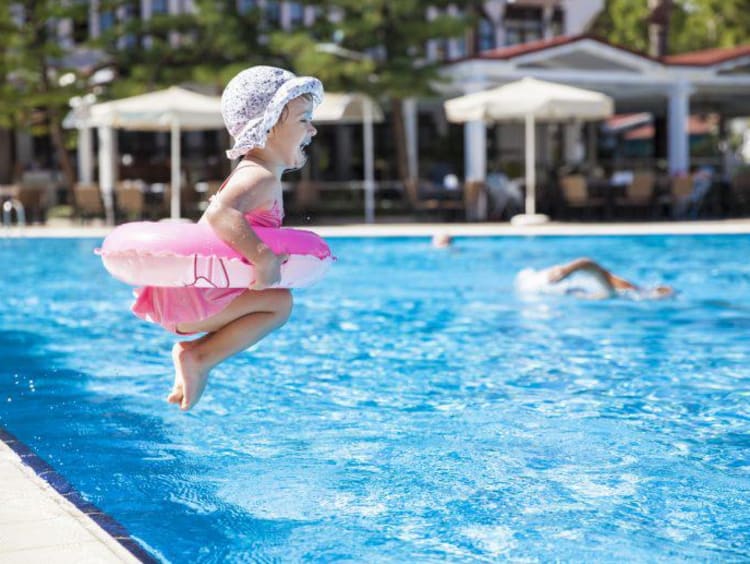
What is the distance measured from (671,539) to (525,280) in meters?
7.63

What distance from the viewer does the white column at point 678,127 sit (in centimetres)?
2389

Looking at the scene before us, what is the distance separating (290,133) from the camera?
12.8 feet

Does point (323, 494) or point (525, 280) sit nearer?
point (323, 494)

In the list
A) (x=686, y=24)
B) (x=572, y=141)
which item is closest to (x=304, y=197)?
(x=572, y=141)

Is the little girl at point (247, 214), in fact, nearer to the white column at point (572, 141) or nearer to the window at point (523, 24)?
the white column at point (572, 141)

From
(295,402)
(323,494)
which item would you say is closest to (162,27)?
(295,402)

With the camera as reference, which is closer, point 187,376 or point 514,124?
point 187,376

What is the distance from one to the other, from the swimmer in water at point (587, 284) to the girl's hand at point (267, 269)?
23.6 feet

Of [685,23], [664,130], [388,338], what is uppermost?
[685,23]

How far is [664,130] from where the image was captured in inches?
1321

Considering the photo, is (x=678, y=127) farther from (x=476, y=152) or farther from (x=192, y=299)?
(x=192, y=299)

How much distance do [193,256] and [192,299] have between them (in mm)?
→ 205

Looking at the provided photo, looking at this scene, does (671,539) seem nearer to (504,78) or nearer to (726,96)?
(504,78)

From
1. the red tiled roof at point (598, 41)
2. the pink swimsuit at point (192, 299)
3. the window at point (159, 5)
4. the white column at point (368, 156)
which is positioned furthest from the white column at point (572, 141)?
the pink swimsuit at point (192, 299)
